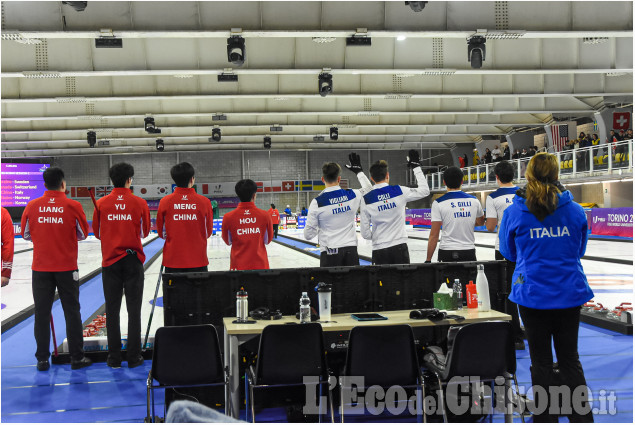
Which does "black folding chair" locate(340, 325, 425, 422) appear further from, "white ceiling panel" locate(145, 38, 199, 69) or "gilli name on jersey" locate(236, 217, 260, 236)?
"white ceiling panel" locate(145, 38, 199, 69)

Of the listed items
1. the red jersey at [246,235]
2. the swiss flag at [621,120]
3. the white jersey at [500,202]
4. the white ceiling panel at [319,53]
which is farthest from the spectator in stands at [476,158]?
the red jersey at [246,235]

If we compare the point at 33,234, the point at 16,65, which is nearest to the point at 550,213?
the point at 33,234

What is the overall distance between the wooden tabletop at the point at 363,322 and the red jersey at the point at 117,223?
1.74 m

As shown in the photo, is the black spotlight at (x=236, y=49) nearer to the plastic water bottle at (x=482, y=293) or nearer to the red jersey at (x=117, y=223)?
the red jersey at (x=117, y=223)

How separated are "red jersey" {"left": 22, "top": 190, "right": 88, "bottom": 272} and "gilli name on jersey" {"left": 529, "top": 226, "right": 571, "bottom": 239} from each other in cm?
409

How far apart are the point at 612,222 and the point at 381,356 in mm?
18496

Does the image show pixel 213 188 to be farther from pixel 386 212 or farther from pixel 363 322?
pixel 363 322

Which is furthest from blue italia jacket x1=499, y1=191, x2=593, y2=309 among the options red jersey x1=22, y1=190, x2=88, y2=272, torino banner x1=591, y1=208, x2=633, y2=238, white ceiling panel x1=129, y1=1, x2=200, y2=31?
torino banner x1=591, y1=208, x2=633, y2=238

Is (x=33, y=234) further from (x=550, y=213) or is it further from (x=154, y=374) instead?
(x=550, y=213)

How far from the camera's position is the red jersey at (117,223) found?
17.8ft

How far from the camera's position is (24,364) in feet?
18.6

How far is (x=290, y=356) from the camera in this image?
3.50 m

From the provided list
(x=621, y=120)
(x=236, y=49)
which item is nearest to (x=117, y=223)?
(x=236, y=49)

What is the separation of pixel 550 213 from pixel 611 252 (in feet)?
40.9
